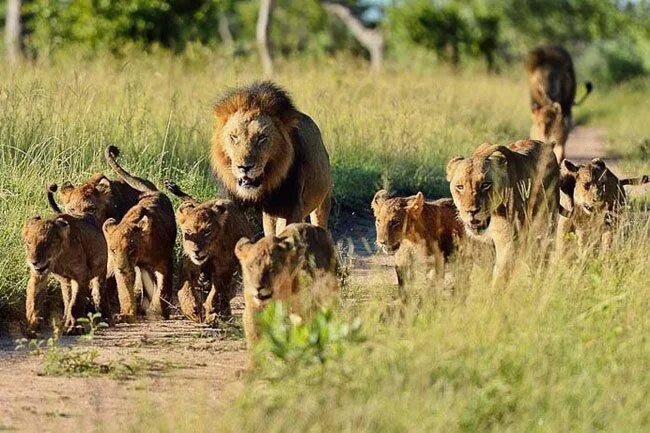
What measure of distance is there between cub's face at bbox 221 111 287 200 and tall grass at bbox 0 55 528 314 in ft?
4.13

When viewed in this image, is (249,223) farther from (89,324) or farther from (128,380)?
(128,380)

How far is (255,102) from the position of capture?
798 cm

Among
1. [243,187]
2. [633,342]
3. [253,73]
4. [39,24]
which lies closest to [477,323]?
[633,342]

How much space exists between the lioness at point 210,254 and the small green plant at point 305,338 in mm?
1637

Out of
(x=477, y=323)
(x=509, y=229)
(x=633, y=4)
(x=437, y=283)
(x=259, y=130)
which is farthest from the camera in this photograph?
(x=633, y=4)

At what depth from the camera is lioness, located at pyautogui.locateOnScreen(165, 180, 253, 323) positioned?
729 cm

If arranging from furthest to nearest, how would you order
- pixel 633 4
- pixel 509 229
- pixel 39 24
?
pixel 633 4
pixel 39 24
pixel 509 229

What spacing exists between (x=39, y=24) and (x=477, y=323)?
68.7ft

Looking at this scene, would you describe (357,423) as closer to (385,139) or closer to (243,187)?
(243,187)

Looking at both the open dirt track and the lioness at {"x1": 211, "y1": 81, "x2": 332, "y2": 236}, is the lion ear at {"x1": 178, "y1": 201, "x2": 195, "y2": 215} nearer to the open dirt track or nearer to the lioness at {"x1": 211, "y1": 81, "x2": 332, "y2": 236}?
the lioness at {"x1": 211, "y1": 81, "x2": 332, "y2": 236}

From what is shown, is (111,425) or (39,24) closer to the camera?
(111,425)

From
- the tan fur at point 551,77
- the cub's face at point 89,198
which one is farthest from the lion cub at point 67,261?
the tan fur at point 551,77

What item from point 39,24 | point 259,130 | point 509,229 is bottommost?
point 509,229

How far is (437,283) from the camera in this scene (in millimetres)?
6895
